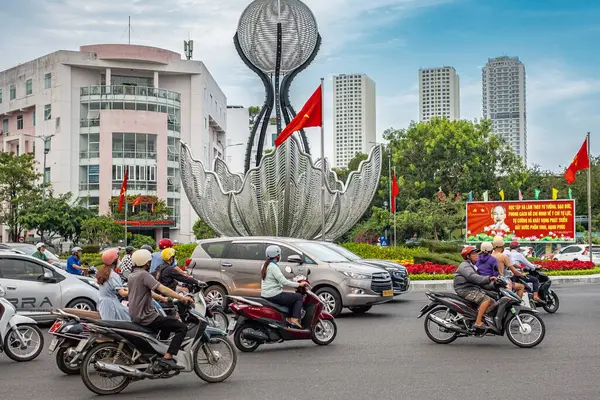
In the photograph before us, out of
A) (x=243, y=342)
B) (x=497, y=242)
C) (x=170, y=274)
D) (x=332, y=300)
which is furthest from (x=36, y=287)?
(x=497, y=242)

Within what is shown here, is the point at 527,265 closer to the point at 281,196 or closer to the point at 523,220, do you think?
the point at 281,196

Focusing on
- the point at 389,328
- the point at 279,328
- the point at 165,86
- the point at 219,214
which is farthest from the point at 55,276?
the point at 165,86

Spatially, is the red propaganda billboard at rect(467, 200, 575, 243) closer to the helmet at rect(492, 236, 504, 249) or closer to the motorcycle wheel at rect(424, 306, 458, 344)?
the helmet at rect(492, 236, 504, 249)

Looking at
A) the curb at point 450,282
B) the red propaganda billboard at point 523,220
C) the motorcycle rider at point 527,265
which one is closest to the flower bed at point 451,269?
the curb at point 450,282

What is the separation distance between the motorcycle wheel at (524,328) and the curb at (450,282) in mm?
10643

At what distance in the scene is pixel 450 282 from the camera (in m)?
22.8

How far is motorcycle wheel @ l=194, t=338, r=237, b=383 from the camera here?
8906mm

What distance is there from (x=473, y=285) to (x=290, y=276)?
15.5ft

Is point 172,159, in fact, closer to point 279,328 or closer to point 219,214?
point 219,214

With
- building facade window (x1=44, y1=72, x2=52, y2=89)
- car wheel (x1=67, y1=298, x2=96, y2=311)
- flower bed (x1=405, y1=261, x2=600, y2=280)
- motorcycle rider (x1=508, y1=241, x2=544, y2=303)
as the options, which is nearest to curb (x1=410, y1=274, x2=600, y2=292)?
flower bed (x1=405, y1=261, x2=600, y2=280)

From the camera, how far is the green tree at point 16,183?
47844mm

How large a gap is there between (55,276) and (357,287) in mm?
5482

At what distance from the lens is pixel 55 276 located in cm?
1407

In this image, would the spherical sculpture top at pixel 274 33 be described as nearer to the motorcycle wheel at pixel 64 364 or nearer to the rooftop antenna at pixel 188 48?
the motorcycle wheel at pixel 64 364
